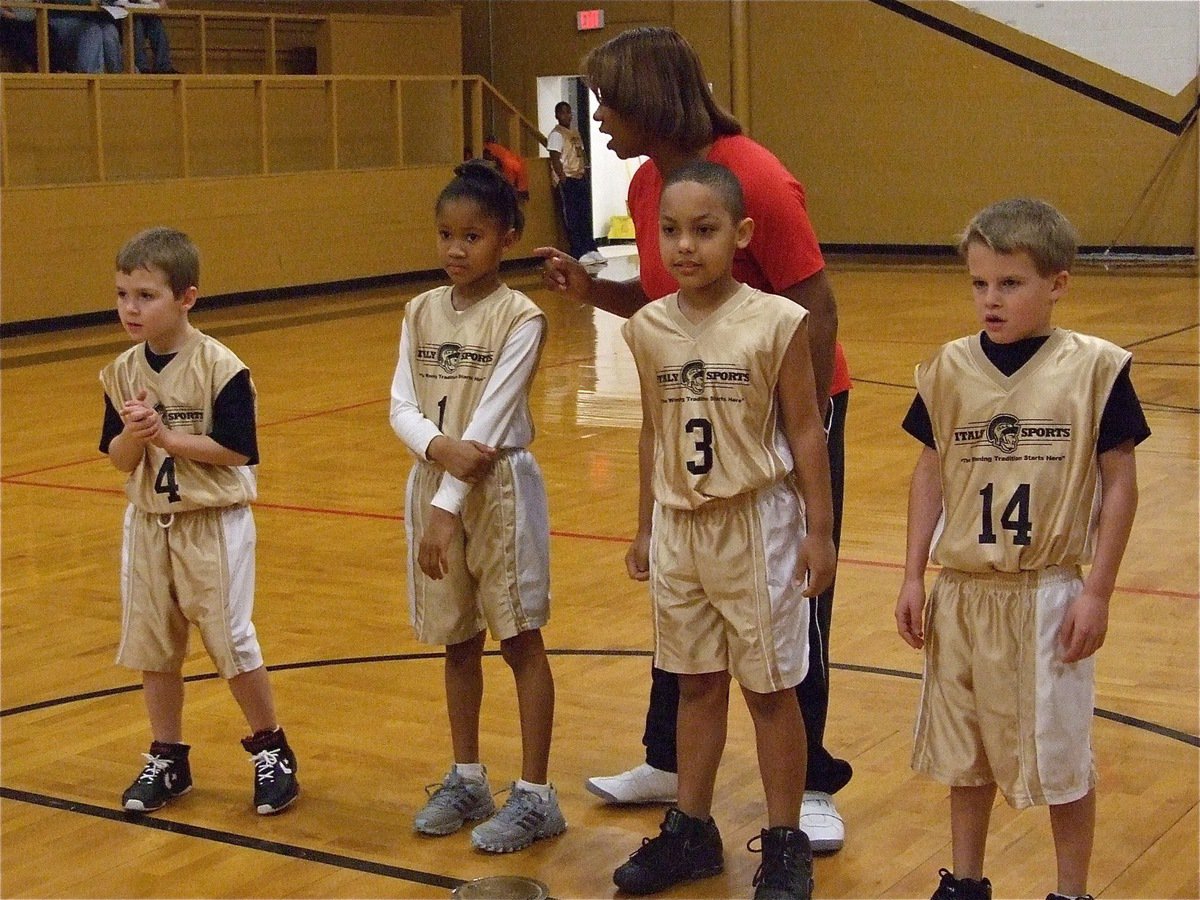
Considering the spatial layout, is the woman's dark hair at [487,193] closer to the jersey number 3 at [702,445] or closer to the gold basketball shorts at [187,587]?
the jersey number 3 at [702,445]

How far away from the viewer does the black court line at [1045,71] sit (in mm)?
15305

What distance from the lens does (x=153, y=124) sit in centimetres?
1316

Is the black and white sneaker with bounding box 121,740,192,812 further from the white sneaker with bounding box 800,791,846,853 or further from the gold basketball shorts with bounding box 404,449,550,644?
the white sneaker with bounding box 800,791,846,853

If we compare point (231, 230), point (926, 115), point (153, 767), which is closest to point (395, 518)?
point (153, 767)

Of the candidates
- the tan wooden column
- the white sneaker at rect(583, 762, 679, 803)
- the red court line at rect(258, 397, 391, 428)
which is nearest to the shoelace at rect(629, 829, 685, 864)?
the white sneaker at rect(583, 762, 679, 803)

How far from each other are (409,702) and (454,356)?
46.1 inches

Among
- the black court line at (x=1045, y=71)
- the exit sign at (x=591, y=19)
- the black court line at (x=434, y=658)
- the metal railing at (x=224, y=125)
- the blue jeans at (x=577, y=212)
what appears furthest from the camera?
the exit sign at (x=591, y=19)

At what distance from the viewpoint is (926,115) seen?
16.7 meters

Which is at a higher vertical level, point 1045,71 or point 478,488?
point 1045,71

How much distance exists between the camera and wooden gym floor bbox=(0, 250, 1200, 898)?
9.90 ft

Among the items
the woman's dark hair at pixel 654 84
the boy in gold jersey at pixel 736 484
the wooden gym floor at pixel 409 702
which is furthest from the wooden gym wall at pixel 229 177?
the boy in gold jersey at pixel 736 484

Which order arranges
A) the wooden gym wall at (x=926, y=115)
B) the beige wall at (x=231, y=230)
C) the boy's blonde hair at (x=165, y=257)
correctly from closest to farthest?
the boy's blonde hair at (x=165, y=257) → the beige wall at (x=231, y=230) → the wooden gym wall at (x=926, y=115)

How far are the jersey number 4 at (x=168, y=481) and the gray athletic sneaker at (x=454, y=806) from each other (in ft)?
2.56

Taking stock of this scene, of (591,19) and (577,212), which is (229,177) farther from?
(591,19)
